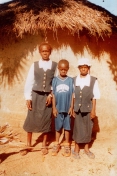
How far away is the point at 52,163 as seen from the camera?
3627mm

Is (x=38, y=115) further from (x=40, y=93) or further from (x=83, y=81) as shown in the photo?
(x=83, y=81)

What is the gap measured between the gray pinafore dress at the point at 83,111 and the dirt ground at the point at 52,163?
0.39 meters

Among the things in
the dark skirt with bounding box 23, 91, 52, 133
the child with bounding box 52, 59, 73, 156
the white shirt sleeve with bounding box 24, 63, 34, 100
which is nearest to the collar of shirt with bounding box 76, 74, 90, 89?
the child with bounding box 52, 59, 73, 156

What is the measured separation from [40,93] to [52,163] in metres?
1.08

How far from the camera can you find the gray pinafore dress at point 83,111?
12.0 feet

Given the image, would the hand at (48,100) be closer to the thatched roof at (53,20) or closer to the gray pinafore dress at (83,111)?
the gray pinafore dress at (83,111)

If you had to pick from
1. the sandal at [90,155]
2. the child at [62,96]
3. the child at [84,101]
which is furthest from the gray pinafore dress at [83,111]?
the sandal at [90,155]

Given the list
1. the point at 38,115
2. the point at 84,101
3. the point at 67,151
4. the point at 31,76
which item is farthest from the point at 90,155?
the point at 31,76

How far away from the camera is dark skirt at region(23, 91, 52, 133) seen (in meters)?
3.77

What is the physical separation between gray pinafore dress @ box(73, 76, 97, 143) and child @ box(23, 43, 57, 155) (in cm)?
45

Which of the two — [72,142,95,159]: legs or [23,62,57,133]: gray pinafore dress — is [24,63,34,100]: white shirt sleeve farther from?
[72,142,95,159]: legs

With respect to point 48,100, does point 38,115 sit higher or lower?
lower

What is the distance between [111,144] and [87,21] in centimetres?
236

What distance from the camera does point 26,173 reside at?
3316 mm
